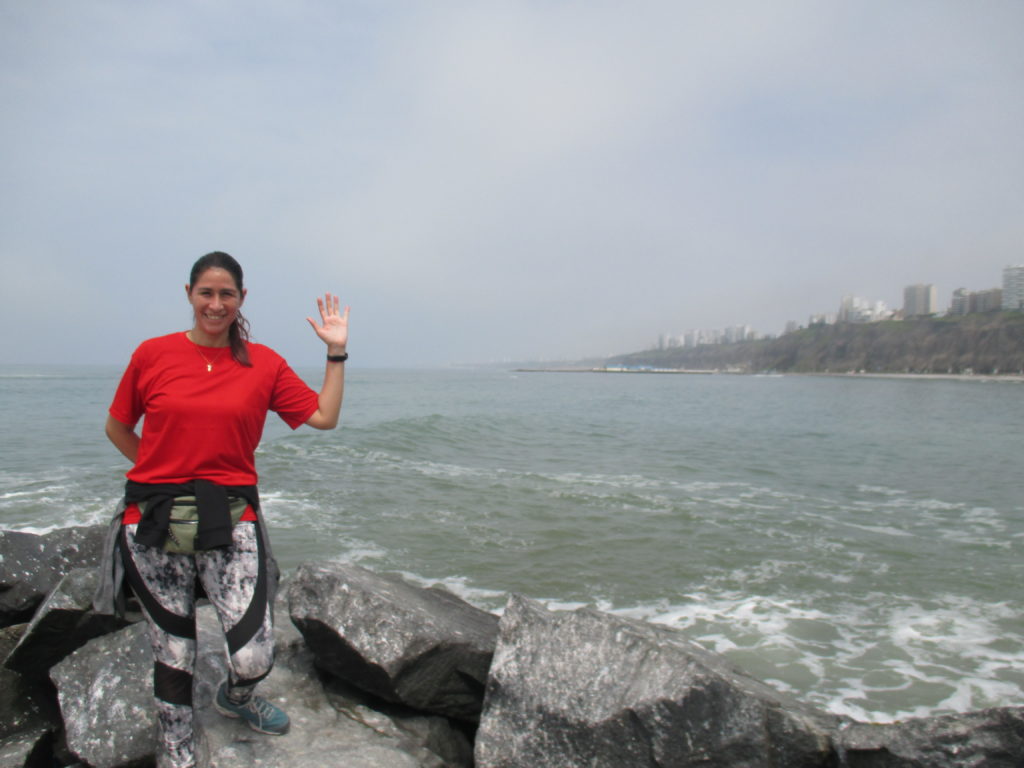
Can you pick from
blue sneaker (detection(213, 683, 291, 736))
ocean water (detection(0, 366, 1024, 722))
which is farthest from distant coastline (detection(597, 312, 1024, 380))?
blue sneaker (detection(213, 683, 291, 736))

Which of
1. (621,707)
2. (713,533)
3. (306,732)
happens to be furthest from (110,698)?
(713,533)

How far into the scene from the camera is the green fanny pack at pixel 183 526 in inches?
117

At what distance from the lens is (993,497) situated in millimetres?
13688

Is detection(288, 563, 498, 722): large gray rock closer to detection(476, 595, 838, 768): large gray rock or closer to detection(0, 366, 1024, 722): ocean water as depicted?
detection(476, 595, 838, 768): large gray rock

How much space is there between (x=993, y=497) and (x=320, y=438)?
1817cm

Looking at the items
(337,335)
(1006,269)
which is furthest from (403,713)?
(1006,269)

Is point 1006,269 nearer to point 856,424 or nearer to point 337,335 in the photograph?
point 856,424

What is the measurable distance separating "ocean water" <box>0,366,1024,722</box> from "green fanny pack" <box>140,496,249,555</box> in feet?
15.2

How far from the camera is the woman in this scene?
298 cm

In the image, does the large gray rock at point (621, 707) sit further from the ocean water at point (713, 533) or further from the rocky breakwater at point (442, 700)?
the ocean water at point (713, 533)

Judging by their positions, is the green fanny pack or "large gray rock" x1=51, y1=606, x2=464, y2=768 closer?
the green fanny pack

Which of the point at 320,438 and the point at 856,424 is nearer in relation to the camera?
the point at 320,438

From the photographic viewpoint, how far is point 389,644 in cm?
397

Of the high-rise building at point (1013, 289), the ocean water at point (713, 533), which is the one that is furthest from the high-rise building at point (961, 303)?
the ocean water at point (713, 533)
